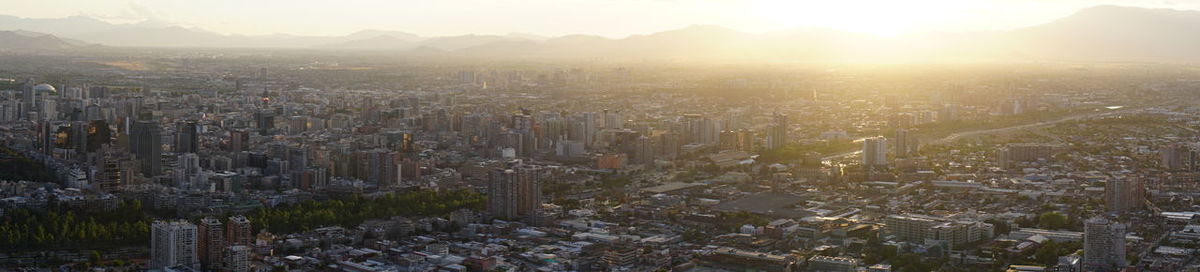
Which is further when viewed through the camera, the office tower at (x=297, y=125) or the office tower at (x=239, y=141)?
the office tower at (x=297, y=125)

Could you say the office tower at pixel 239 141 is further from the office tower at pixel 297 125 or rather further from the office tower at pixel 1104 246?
the office tower at pixel 1104 246

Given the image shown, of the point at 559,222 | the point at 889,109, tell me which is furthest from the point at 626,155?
Answer: the point at 889,109

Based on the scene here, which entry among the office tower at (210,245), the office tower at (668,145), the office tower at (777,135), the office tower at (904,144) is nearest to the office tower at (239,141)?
the office tower at (668,145)

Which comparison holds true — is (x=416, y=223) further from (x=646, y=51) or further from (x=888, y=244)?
(x=646, y=51)

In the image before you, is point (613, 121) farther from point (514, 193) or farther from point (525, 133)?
point (514, 193)

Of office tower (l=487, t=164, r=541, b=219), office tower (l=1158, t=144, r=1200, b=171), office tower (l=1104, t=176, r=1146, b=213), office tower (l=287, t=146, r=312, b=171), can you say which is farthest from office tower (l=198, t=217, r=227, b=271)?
office tower (l=1158, t=144, r=1200, b=171)

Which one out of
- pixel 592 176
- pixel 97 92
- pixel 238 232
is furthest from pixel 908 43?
pixel 238 232
